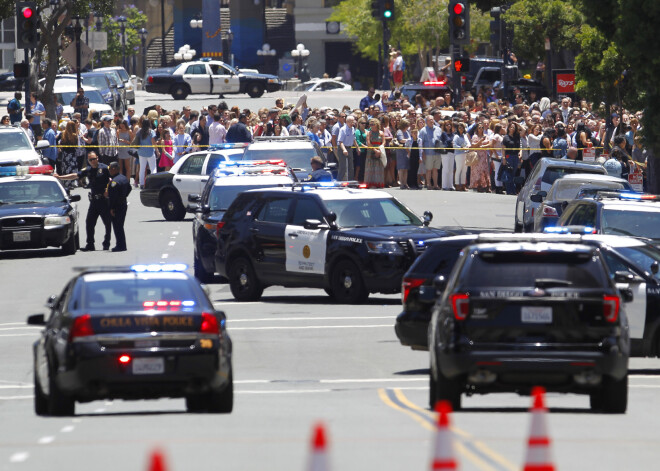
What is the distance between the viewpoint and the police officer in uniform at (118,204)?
29234 millimetres

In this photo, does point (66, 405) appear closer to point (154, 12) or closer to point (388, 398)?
point (388, 398)

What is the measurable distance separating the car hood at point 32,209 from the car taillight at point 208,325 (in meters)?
16.5

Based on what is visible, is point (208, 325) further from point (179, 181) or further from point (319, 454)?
point (179, 181)

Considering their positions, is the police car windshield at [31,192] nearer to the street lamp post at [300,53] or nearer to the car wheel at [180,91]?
the car wheel at [180,91]

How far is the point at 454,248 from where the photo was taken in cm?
1745

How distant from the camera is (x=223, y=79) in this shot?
224 ft

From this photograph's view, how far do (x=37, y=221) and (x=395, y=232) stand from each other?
30.1 feet

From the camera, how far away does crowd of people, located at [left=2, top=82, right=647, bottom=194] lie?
3850cm

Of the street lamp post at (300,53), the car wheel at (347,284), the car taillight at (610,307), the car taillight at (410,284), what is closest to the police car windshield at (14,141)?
the car wheel at (347,284)

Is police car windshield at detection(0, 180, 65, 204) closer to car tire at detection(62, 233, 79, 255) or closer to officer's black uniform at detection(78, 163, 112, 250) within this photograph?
officer's black uniform at detection(78, 163, 112, 250)

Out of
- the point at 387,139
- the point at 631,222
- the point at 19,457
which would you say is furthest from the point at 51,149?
the point at 19,457

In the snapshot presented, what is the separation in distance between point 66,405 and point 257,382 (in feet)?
11.5

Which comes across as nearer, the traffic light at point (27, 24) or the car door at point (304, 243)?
the car door at point (304, 243)

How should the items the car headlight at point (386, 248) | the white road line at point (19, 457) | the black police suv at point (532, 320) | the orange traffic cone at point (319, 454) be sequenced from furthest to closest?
the car headlight at point (386, 248)
the black police suv at point (532, 320)
the white road line at point (19, 457)
the orange traffic cone at point (319, 454)
